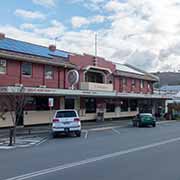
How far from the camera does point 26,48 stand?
3866 centimetres

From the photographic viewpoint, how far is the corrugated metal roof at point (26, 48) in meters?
35.7

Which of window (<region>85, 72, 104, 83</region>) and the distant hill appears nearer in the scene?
window (<region>85, 72, 104, 83</region>)

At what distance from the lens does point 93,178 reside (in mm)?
10445

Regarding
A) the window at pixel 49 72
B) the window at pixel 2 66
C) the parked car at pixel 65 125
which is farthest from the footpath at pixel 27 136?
the window at pixel 49 72

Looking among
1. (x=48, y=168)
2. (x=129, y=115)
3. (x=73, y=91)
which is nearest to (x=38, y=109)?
(x=73, y=91)

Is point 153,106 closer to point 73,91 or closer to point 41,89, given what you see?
point 73,91

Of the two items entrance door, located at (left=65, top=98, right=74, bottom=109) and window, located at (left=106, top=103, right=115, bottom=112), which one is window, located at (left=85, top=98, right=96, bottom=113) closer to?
entrance door, located at (left=65, top=98, right=74, bottom=109)

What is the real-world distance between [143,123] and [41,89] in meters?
12.4

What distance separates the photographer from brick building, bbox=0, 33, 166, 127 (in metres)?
34.0

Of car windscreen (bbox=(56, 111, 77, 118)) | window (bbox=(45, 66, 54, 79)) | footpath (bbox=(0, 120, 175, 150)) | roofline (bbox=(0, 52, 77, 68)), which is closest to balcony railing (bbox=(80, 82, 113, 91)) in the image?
roofline (bbox=(0, 52, 77, 68))

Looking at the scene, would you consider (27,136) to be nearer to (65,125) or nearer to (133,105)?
(65,125)

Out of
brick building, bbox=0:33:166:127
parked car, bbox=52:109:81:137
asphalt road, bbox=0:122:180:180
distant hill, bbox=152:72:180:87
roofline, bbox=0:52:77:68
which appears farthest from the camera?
distant hill, bbox=152:72:180:87

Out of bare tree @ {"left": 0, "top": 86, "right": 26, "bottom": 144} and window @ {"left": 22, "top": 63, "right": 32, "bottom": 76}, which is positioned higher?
window @ {"left": 22, "top": 63, "right": 32, "bottom": 76}

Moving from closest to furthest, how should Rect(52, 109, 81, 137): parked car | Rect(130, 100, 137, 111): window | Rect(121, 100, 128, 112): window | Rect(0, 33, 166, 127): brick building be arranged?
Rect(52, 109, 81, 137): parked car, Rect(0, 33, 166, 127): brick building, Rect(121, 100, 128, 112): window, Rect(130, 100, 137, 111): window
